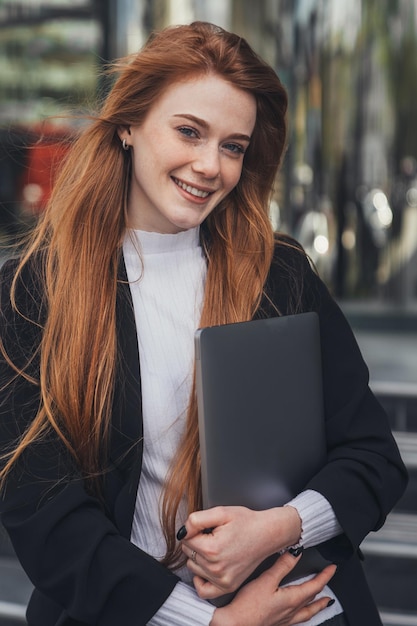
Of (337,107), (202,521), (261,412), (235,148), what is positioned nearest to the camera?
(202,521)

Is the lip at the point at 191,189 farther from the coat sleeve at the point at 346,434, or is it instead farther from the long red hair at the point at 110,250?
the coat sleeve at the point at 346,434

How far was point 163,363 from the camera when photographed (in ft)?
5.26

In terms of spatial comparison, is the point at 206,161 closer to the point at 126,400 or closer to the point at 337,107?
the point at 126,400

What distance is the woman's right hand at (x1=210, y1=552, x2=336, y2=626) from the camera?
1433 mm

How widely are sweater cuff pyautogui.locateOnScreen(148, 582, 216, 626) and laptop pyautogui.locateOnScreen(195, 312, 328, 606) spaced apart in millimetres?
31

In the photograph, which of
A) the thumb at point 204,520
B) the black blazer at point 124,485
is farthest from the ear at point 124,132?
the thumb at point 204,520

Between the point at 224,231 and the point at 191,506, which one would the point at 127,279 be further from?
the point at 191,506

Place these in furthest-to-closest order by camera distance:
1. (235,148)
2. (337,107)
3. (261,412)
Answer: (337,107), (235,148), (261,412)

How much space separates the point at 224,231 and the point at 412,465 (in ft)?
5.63

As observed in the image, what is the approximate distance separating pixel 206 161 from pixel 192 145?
4 cm

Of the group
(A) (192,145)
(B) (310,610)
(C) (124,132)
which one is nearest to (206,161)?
(A) (192,145)

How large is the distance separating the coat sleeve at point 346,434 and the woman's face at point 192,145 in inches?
8.8

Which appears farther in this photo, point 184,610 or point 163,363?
point 163,363

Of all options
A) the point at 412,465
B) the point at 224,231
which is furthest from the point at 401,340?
the point at 224,231
